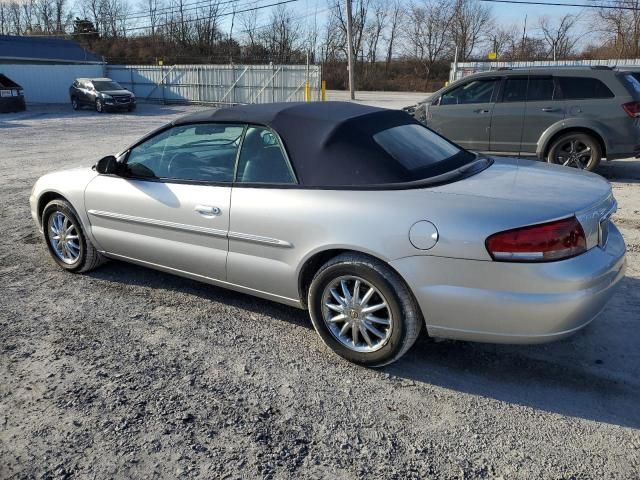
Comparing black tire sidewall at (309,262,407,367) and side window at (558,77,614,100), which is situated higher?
side window at (558,77,614,100)

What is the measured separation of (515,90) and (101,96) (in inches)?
861

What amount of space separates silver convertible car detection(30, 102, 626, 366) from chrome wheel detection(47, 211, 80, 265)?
1.87 feet

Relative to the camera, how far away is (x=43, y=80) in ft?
108

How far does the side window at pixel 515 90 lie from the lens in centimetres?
902

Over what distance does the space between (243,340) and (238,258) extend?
0.56 m

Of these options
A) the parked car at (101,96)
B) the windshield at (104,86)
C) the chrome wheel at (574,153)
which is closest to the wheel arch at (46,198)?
the chrome wheel at (574,153)

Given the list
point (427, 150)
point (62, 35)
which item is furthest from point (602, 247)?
point (62, 35)

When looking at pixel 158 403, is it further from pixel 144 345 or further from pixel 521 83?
pixel 521 83

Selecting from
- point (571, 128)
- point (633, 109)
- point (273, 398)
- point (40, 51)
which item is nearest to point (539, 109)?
point (571, 128)

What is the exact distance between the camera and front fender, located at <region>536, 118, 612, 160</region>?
27.0 feet

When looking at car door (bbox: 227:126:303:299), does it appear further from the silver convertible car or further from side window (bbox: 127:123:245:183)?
side window (bbox: 127:123:245:183)

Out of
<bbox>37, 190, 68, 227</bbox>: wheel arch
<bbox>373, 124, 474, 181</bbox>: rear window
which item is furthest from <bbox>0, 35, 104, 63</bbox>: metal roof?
<bbox>373, 124, 474, 181</bbox>: rear window

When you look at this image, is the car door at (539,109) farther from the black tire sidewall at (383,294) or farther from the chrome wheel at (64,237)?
the chrome wheel at (64,237)

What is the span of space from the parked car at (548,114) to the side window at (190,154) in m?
6.53
